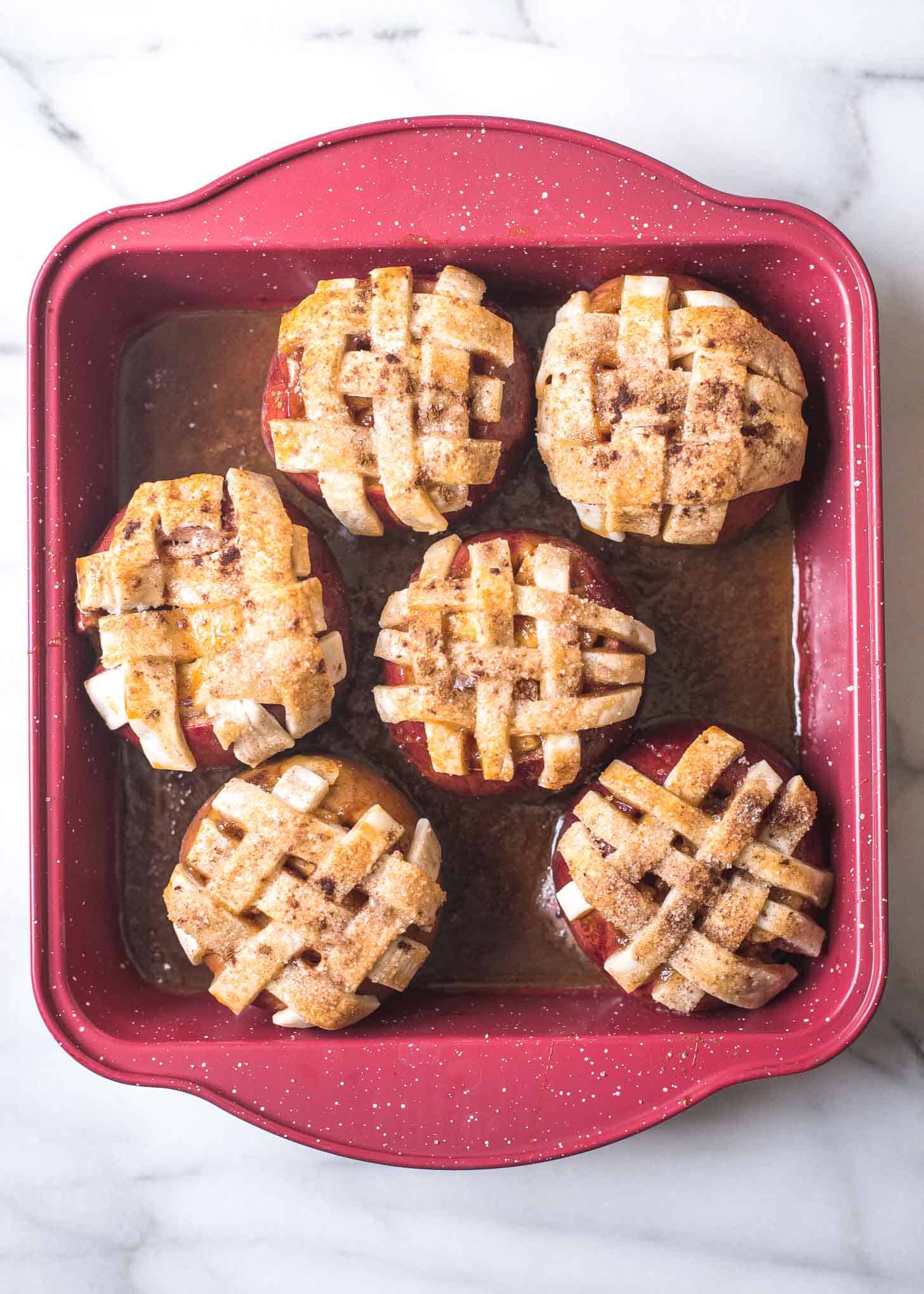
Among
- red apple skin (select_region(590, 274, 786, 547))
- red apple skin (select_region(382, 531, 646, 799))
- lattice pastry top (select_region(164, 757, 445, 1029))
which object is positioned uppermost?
red apple skin (select_region(590, 274, 786, 547))

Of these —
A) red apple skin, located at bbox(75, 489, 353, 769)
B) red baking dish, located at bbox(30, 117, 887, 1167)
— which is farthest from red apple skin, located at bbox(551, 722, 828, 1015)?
red apple skin, located at bbox(75, 489, 353, 769)

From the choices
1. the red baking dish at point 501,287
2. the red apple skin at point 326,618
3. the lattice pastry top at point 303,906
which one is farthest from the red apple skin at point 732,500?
the lattice pastry top at point 303,906

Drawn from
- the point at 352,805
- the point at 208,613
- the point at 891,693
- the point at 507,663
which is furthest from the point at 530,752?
the point at 891,693

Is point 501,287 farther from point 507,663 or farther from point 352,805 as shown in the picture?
point 352,805

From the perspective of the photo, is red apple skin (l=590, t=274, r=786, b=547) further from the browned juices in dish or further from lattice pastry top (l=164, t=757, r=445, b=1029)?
lattice pastry top (l=164, t=757, r=445, b=1029)

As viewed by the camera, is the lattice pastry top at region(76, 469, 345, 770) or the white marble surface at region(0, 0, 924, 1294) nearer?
the lattice pastry top at region(76, 469, 345, 770)

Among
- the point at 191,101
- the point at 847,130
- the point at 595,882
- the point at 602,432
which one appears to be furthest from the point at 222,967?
the point at 847,130
